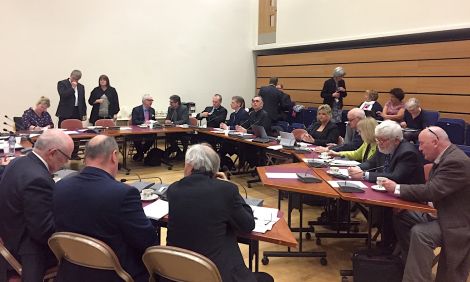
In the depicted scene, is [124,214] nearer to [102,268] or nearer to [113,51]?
[102,268]

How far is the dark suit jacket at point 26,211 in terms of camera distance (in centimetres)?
218

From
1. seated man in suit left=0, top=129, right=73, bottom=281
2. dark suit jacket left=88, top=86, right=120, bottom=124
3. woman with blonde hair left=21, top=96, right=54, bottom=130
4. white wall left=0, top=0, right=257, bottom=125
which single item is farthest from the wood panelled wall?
seated man in suit left=0, top=129, right=73, bottom=281

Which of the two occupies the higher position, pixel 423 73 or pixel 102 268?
pixel 423 73

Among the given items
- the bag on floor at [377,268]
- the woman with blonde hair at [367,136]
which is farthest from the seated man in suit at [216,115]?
the bag on floor at [377,268]

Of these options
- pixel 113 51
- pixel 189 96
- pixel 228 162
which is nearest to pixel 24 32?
pixel 113 51

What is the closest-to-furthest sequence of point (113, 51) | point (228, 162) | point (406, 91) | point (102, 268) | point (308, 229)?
point (102, 268) < point (308, 229) < point (228, 162) < point (406, 91) < point (113, 51)

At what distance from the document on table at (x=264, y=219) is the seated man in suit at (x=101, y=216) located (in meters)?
0.67

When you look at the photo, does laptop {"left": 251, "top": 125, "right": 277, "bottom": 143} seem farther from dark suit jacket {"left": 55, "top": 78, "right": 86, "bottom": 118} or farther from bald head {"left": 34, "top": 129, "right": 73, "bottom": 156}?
dark suit jacket {"left": 55, "top": 78, "right": 86, "bottom": 118}

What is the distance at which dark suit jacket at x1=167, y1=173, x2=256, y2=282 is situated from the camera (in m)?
2.04

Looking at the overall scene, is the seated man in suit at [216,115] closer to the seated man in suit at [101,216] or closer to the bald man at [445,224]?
the bald man at [445,224]

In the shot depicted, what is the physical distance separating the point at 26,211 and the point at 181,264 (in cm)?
100

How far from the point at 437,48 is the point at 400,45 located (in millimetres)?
822

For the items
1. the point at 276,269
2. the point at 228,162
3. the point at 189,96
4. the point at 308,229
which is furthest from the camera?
the point at 189,96

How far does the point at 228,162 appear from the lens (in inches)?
293
